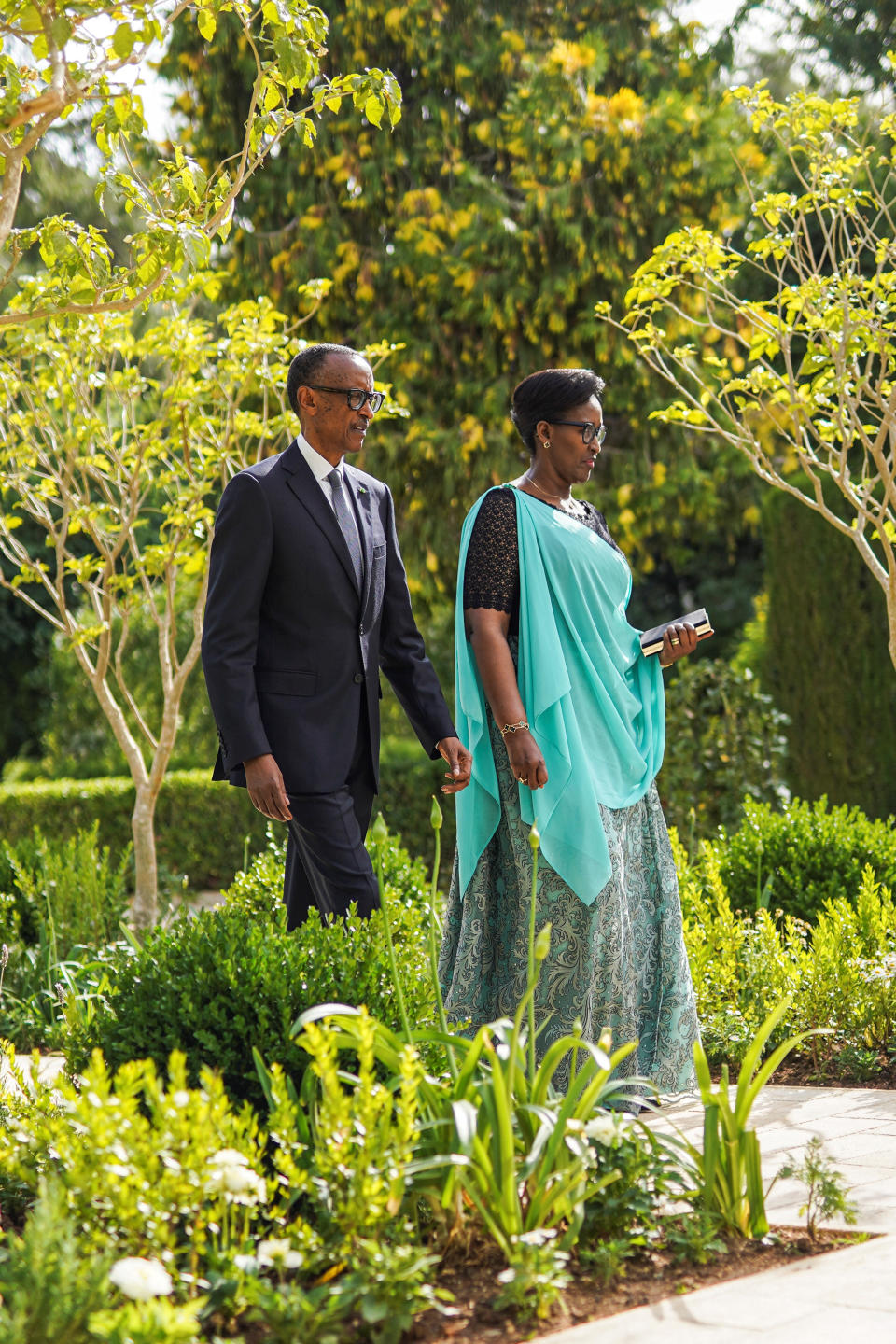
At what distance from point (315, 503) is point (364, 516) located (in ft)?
0.66

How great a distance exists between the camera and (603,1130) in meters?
2.63

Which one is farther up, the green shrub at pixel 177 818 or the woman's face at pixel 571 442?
the woman's face at pixel 571 442

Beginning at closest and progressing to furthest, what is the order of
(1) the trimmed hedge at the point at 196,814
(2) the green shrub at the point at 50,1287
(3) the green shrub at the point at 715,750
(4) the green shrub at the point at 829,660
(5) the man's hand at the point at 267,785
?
(2) the green shrub at the point at 50,1287, (5) the man's hand at the point at 267,785, (3) the green shrub at the point at 715,750, (4) the green shrub at the point at 829,660, (1) the trimmed hedge at the point at 196,814

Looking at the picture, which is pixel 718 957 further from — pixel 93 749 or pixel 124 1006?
pixel 93 749

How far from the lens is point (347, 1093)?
2.93 metres

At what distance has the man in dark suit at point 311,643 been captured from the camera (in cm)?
364

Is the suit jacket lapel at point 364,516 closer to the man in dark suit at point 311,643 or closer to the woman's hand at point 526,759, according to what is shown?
the man in dark suit at point 311,643

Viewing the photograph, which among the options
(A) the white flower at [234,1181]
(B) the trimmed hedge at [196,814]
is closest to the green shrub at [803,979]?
(A) the white flower at [234,1181]

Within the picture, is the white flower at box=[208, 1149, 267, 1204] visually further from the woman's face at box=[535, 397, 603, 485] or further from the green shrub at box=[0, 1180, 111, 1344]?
the woman's face at box=[535, 397, 603, 485]

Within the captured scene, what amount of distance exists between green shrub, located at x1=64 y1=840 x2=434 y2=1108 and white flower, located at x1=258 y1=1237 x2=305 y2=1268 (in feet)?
1.94

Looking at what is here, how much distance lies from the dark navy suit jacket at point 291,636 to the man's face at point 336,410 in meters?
0.09

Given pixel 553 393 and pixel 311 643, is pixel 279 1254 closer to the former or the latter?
pixel 311 643

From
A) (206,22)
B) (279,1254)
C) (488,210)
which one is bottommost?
(279,1254)

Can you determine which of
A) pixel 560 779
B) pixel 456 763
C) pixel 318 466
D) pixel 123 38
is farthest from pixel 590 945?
pixel 123 38
